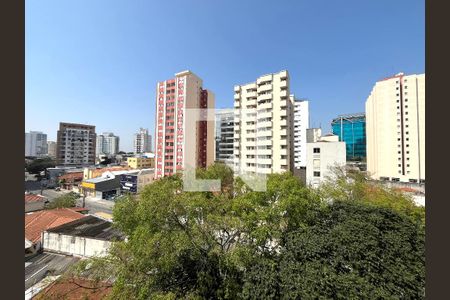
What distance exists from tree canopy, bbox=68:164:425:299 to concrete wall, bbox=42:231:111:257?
2291 millimetres

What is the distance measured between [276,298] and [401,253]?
2739 mm

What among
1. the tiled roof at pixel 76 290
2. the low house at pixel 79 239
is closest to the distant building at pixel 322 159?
the low house at pixel 79 239

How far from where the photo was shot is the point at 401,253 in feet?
12.7

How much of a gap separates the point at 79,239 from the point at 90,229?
88 cm

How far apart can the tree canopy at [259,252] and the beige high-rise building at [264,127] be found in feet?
33.0

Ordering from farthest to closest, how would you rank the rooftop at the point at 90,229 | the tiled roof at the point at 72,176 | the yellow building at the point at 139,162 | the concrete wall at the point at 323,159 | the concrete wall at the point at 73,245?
the yellow building at the point at 139,162 < the tiled roof at the point at 72,176 < the concrete wall at the point at 323,159 < the rooftop at the point at 90,229 < the concrete wall at the point at 73,245

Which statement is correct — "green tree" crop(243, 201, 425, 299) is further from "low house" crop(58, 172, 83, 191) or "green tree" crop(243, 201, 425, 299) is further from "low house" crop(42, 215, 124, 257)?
"low house" crop(58, 172, 83, 191)

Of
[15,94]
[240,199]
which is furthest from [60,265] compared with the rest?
[15,94]

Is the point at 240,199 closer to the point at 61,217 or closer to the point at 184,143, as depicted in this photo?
the point at 61,217

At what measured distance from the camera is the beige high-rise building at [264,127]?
15.9 metres

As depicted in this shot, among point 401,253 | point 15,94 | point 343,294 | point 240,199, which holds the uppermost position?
point 15,94

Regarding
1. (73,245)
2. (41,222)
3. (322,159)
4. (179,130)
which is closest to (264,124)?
(322,159)

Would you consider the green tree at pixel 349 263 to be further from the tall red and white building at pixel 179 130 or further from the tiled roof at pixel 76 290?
the tall red and white building at pixel 179 130

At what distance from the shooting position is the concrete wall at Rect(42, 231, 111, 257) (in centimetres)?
675
